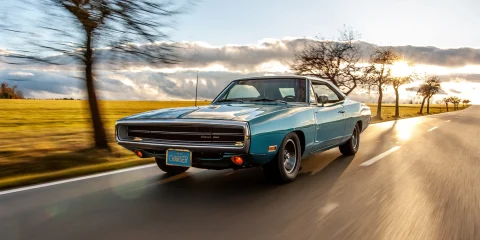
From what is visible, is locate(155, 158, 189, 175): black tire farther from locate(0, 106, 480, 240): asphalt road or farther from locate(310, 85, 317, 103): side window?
locate(310, 85, 317, 103): side window

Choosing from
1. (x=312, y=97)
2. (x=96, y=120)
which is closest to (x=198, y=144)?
(x=312, y=97)

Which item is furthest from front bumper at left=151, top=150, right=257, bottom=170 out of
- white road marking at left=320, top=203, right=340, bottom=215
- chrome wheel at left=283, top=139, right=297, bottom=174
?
white road marking at left=320, top=203, right=340, bottom=215

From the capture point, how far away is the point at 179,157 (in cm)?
514

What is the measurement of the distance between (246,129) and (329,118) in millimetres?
2461

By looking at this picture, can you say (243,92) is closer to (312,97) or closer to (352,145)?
(312,97)

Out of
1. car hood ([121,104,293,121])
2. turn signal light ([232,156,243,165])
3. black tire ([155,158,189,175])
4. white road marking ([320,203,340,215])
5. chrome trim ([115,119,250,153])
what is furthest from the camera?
black tire ([155,158,189,175])

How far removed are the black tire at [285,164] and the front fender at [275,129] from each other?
13cm

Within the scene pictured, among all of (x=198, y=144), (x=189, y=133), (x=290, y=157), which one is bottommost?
(x=290, y=157)

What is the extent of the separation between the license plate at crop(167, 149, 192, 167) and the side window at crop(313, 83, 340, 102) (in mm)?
2779

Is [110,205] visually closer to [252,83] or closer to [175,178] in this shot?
[175,178]

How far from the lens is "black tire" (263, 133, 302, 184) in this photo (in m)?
5.48

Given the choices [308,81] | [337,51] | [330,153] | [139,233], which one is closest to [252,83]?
[308,81]

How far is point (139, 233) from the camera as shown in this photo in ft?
11.7

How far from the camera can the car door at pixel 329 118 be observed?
6.57 metres
